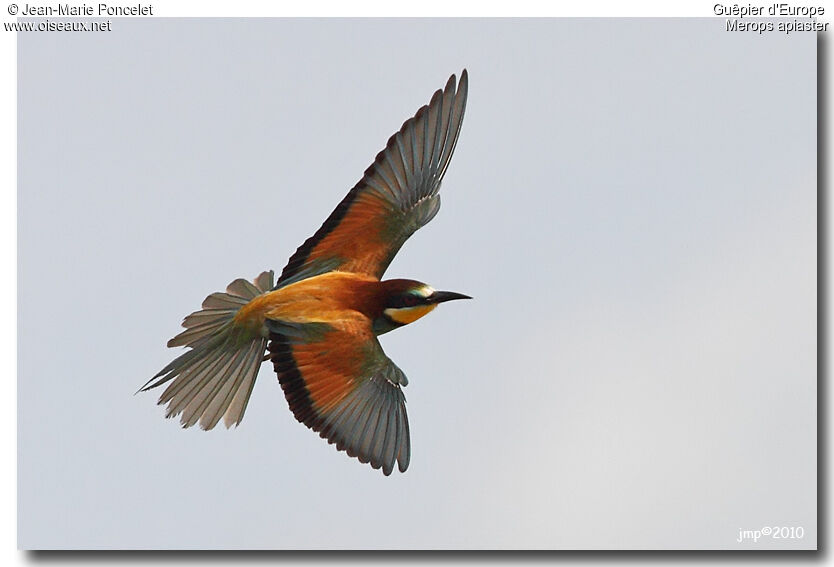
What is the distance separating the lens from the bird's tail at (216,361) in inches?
119

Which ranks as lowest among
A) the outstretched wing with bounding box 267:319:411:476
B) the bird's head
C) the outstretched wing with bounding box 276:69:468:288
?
the outstretched wing with bounding box 267:319:411:476

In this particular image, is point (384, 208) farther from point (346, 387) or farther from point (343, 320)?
point (346, 387)

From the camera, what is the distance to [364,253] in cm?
311

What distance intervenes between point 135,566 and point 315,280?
0.78m

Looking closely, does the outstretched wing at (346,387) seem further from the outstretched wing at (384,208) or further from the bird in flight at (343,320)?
the outstretched wing at (384,208)

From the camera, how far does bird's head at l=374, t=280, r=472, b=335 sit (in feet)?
9.78

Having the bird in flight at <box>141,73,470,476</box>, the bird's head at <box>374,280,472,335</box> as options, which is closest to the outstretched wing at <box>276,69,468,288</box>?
the bird in flight at <box>141,73,470,476</box>

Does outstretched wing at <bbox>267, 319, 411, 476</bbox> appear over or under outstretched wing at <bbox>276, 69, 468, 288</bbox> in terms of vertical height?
under

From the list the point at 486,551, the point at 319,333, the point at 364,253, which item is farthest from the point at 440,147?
the point at 486,551

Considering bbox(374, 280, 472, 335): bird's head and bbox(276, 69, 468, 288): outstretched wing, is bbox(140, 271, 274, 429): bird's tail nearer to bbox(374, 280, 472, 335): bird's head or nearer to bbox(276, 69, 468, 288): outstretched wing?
bbox(276, 69, 468, 288): outstretched wing

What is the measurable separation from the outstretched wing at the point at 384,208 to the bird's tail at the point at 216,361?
0.14 meters

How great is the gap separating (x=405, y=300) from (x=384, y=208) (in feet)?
0.84

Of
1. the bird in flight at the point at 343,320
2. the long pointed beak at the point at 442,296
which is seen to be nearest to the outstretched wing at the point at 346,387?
the bird in flight at the point at 343,320

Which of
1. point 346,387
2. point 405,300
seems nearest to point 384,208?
point 405,300
